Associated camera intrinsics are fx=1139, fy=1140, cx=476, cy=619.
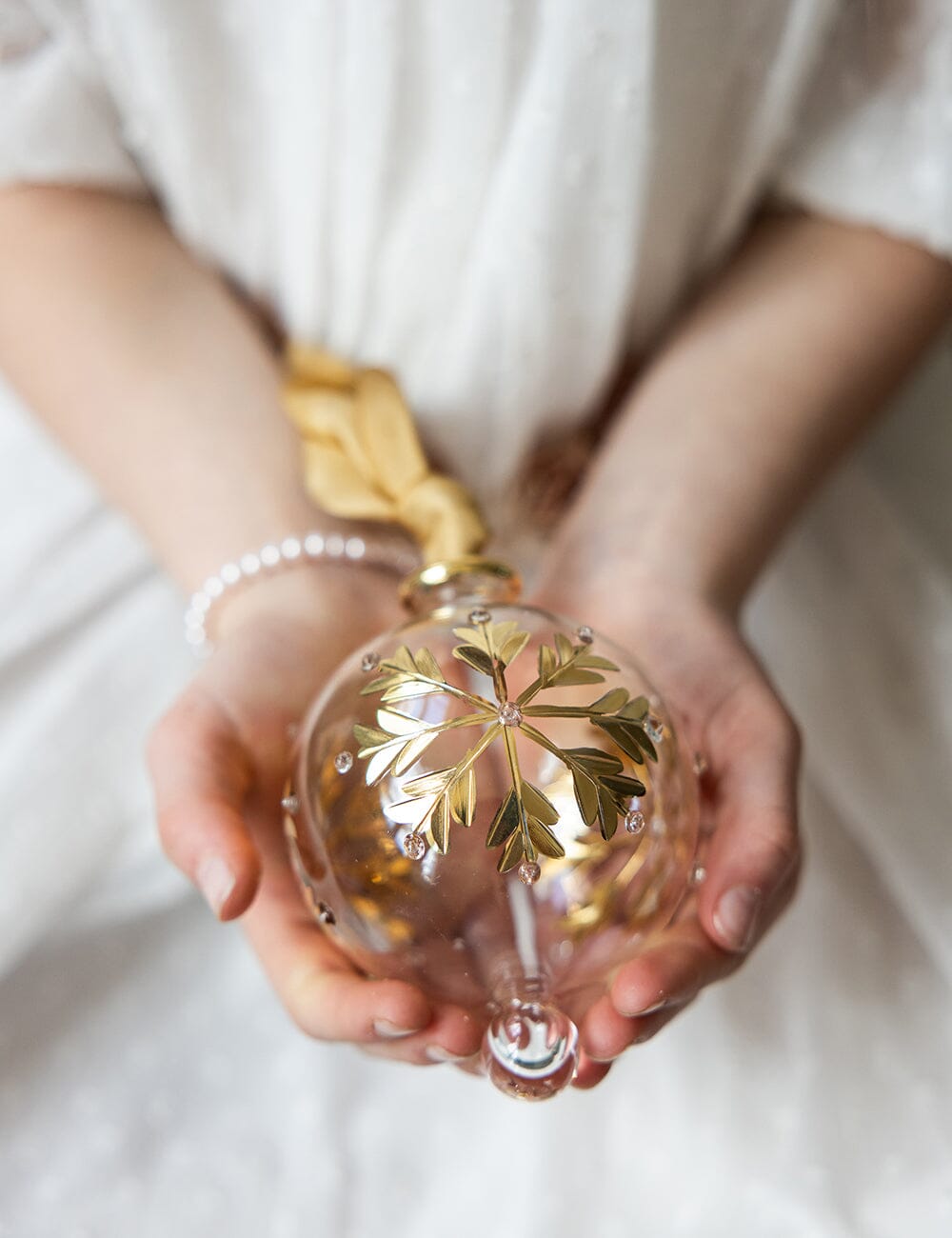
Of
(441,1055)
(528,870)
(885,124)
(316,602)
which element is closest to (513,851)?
(528,870)

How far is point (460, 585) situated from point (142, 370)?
370mm

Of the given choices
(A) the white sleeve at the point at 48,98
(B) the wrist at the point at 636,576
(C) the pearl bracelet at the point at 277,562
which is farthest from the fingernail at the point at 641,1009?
(A) the white sleeve at the point at 48,98

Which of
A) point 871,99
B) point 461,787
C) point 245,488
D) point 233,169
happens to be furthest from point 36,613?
point 871,99

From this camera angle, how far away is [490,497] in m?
0.91

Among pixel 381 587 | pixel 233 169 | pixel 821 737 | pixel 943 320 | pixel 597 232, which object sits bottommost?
pixel 821 737

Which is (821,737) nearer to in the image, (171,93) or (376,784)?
(376,784)

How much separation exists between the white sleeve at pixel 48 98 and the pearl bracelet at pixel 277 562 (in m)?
0.34

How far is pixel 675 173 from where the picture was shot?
0.81m

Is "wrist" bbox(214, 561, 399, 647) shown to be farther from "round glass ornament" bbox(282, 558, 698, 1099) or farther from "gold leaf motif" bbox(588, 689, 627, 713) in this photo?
"gold leaf motif" bbox(588, 689, 627, 713)

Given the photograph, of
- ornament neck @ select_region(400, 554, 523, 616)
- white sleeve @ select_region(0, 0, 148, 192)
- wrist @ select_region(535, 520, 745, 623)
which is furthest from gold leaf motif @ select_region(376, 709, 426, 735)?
white sleeve @ select_region(0, 0, 148, 192)

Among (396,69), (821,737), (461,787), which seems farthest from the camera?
(821,737)

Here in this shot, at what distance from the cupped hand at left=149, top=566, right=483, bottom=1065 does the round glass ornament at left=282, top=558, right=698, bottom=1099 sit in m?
0.02

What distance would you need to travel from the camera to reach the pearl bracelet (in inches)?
30.5

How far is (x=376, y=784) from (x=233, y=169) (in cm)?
54
